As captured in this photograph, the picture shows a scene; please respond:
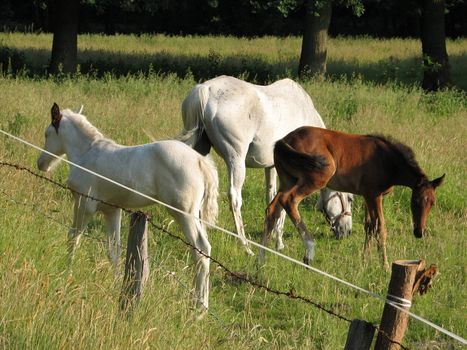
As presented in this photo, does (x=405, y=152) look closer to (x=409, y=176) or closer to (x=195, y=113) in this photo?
(x=409, y=176)

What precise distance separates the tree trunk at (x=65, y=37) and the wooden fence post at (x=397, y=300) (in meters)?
21.8

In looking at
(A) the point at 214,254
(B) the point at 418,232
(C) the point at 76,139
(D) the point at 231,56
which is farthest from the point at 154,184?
(D) the point at 231,56

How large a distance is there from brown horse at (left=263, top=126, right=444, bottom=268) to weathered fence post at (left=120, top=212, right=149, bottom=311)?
4010 mm

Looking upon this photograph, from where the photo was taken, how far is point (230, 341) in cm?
562

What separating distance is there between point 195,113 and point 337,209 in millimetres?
2065

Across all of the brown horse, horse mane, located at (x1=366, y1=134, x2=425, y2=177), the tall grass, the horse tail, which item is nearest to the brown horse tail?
the brown horse

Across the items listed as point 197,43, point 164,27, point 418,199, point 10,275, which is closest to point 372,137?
point 418,199

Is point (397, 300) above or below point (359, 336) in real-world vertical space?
above

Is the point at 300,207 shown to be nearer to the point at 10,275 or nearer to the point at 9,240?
the point at 9,240

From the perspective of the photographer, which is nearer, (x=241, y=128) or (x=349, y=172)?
(x=349, y=172)

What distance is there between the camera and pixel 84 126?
28.4 ft

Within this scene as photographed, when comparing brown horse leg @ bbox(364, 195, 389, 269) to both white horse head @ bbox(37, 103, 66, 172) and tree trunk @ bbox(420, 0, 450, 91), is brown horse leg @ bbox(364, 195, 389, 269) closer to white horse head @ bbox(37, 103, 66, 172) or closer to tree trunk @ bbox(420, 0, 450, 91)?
white horse head @ bbox(37, 103, 66, 172)

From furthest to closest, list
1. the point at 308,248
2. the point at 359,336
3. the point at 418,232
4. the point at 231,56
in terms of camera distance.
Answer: the point at 231,56 → the point at 418,232 → the point at 308,248 → the point at 359,336

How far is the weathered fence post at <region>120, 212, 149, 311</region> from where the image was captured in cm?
536
